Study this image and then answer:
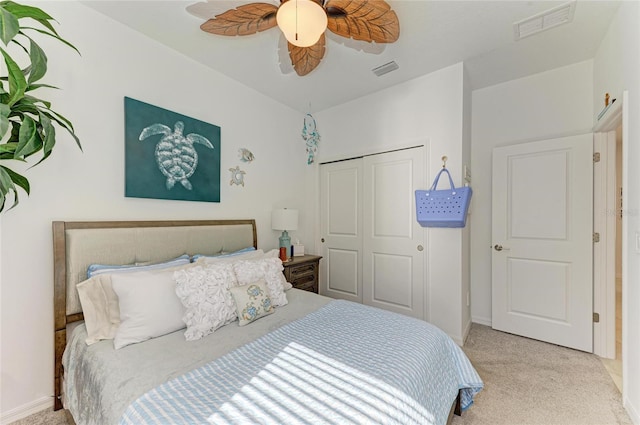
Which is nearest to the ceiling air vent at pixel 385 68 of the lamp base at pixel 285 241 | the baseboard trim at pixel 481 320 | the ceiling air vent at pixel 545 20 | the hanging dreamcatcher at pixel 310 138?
the hanging dreamcatcher at pixel 310 138

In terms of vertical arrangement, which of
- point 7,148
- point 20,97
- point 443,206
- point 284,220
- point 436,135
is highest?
point 436,135

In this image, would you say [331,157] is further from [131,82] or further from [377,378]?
[377,378]

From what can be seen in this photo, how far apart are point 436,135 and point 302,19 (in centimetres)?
189

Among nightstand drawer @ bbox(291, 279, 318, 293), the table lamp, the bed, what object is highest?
the table lamp

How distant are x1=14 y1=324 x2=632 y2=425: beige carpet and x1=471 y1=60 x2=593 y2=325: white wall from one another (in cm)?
68

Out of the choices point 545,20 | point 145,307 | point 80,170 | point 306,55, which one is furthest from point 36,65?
point 545,20

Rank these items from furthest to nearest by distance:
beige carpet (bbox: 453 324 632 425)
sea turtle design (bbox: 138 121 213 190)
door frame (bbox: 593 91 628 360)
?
door frame (bbox: 593 91 628 360), sea turtle design (bbox: 138 121 213 190), beige carpet (bbox: 453 324 632 425)

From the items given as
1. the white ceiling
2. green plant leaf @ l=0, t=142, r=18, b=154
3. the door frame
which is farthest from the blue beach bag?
green plant leaf @ l=0, t=142, r=18, b=154

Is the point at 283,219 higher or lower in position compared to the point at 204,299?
higher

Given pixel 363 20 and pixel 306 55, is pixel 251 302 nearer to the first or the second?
pixel 306 55

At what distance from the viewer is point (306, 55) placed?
5.74 feet

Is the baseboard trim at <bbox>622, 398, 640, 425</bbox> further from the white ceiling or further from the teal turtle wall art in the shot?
the teal turtle wall art

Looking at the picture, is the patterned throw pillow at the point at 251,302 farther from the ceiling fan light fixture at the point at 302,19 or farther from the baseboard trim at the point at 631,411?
the baseboard trim at the point at 631,411

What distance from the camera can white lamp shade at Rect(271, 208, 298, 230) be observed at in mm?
3088
